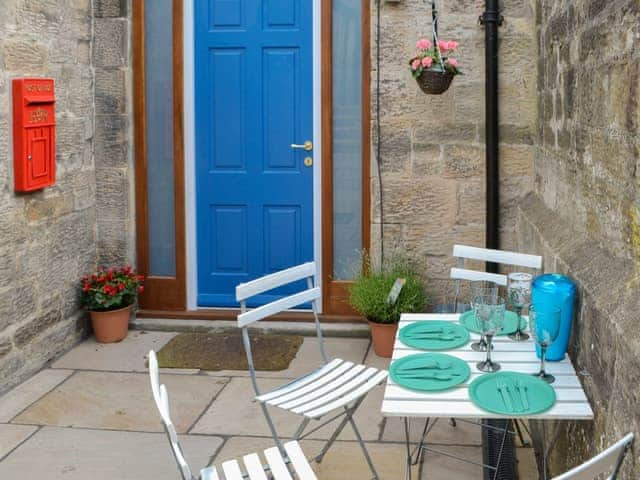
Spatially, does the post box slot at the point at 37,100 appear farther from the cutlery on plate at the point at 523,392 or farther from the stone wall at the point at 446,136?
the cutlery on plate at the point at 523,392

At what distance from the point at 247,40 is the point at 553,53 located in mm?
2256

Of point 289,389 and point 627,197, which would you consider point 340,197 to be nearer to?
point 289,389

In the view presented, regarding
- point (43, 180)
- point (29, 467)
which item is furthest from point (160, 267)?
point (29, 467)

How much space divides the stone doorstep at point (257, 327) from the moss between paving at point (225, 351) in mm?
55

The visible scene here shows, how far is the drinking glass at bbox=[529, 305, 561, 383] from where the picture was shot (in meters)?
3.05

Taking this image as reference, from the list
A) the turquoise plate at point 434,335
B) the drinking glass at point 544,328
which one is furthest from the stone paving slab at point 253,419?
the drinking glass at point 544,328

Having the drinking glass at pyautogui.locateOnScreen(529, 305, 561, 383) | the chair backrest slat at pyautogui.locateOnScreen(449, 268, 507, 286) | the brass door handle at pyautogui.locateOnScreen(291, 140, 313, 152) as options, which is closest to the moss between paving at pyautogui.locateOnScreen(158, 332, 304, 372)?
the brass door handle at pyautogui.locateOnScreen(291, 140, 313, 152)

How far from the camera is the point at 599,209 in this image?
10.9 feet

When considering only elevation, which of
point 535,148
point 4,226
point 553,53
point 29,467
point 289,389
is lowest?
point 29,467

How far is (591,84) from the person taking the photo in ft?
11.3

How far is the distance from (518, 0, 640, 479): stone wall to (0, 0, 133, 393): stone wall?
9.28ft

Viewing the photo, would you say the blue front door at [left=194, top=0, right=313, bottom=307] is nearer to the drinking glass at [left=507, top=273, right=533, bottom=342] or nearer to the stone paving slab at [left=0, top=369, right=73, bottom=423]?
the stone paving slab at [left=0, top=369, right=73, bottom=423]

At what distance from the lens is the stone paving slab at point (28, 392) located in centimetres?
474

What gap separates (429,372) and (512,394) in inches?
12.4
